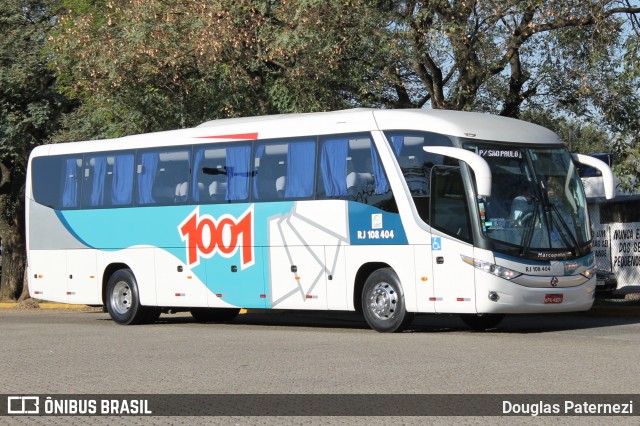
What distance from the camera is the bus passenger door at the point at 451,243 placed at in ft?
58.3

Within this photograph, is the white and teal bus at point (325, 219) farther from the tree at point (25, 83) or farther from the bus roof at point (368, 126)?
the tree at point (25, 83)

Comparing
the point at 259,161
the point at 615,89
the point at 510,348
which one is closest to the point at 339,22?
the point at 259,161

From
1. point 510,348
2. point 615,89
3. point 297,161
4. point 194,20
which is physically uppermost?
point 194,20

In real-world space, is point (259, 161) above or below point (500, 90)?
below

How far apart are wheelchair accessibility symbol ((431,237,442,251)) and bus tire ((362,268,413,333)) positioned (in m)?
0.87

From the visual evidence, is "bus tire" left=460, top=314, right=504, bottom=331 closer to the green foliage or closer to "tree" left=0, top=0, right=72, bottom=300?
"tree" left=0, top=0, right=72, bottom=300

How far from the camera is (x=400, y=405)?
10055 mm

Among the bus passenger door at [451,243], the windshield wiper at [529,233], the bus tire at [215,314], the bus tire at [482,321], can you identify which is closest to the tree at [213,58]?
the bus tire at [215,314]

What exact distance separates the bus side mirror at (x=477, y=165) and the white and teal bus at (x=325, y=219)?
0.08ft

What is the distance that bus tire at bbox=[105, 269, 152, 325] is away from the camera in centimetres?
2259

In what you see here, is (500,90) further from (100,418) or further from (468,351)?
(100,418)

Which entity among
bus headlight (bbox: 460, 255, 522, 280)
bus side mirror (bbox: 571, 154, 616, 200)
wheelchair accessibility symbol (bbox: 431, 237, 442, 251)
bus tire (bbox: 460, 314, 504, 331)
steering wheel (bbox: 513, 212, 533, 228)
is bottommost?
bus tire (bbox: 460, 314, 504, 331)

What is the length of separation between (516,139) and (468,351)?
4702 mm

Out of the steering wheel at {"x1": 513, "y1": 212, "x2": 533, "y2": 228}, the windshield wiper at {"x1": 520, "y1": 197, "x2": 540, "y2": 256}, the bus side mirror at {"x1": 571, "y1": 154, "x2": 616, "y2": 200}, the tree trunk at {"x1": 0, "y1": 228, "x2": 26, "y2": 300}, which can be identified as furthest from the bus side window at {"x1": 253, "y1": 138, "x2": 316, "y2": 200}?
the tree trunk at {"x1": 0, "y1": 228, "x2": 26, "y2": 300}
